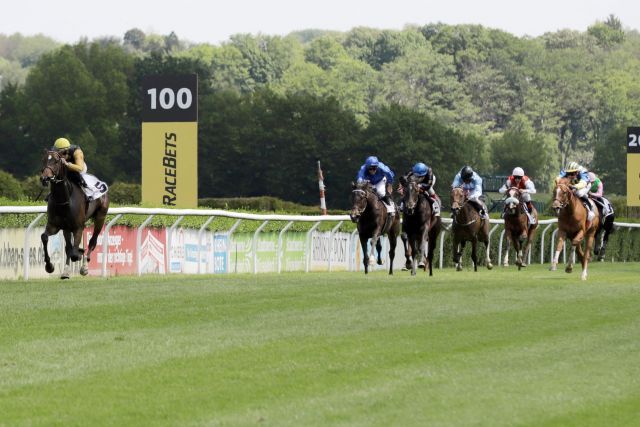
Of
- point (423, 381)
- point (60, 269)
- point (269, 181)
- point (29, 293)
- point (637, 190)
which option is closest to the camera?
point (423, 381)

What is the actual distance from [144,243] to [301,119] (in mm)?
69097

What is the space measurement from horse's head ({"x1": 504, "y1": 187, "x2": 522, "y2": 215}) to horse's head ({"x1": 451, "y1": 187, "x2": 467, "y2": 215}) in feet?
4.33

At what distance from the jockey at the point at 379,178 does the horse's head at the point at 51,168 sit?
5.60m

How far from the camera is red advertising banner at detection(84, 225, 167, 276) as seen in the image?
64.9 feet

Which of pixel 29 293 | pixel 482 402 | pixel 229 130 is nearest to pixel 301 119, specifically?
pixel 229 130

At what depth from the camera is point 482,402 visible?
740 cm

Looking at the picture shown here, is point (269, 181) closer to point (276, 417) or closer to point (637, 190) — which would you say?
point (637, 190)

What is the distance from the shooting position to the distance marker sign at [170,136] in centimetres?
2497

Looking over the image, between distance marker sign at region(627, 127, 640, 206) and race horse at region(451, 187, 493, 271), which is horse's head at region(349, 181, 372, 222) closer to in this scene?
race horse at region(451, 187, 493, 271)

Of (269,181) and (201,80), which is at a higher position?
(201,80)

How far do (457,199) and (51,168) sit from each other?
8.81 meters

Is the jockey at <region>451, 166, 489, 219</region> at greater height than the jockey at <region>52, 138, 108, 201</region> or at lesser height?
lesser

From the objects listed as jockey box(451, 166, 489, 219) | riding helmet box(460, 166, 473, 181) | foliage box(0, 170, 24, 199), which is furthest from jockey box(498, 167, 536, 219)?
foliage box(0, 170, 24, 199)

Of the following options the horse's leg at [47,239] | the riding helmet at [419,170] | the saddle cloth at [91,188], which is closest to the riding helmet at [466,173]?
the riding helmet at [419,170]
